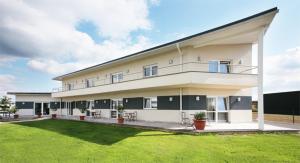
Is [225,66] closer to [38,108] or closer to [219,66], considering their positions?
[219,66]

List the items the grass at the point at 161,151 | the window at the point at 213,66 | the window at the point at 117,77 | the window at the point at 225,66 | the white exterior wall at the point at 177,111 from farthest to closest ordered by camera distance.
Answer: the window at the point at 117,77 → the window at the point at 225,66 → the window at the point at 213,66 → the white exterior wall at the point at 177,111 → the grass at the point at 161,151

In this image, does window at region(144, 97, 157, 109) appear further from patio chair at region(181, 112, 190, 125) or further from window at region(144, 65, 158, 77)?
patio chair at region(181, 112, 190, 125)

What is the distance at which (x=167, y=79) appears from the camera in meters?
15.5

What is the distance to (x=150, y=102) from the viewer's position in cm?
1919

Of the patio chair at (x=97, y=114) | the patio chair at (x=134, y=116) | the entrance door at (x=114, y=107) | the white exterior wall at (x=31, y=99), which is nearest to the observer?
the patio chair at (x=134, y=116)

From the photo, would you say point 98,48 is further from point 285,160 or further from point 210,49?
point 285,160

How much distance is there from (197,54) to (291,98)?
29.4 feet

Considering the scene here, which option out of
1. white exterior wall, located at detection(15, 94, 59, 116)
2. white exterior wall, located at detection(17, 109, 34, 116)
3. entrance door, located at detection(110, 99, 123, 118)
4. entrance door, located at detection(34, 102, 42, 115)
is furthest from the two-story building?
white exterior wall, located at detection(17, 109, 34, 116)

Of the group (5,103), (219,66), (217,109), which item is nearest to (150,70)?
(219,66)

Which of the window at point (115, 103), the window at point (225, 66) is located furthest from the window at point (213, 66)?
the window at point (115, 103)

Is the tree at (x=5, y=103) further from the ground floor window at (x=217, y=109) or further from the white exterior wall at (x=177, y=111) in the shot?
the ground floor window at (x=217, y=109)

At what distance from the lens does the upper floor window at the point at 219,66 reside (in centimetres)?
1659

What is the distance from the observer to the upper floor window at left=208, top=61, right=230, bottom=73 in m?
16.6

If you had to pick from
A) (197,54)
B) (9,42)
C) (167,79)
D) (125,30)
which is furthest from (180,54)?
(9,42)
